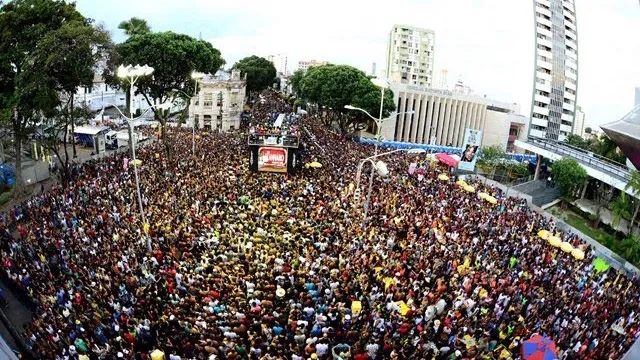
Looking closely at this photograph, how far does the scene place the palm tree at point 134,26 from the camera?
1526 inches

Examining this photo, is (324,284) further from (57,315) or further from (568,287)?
(568,287)

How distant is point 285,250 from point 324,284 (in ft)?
10.3

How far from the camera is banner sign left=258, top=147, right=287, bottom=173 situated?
28.7 metres

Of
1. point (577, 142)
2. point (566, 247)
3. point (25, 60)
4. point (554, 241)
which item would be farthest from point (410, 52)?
point (566, 247)

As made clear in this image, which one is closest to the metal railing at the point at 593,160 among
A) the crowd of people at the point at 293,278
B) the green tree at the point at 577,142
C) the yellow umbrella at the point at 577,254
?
the crowd of people at the point at 293,278

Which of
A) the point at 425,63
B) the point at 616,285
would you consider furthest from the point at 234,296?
the point at 425,63

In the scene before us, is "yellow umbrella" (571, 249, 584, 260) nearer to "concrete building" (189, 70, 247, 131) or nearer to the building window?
"concrete building" (189, 70, 247, 131)

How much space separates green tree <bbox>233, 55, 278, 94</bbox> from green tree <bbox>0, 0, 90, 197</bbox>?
46.8 metres

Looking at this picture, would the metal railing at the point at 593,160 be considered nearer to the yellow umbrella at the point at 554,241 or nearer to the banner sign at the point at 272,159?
the yellow umbrella at the point at 554,241

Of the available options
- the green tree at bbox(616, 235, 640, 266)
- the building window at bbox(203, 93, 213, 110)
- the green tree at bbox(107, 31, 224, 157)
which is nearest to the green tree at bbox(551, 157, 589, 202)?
the green tree at bbox(616, 235, 640, 266)

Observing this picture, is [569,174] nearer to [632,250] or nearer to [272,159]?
[632,250]

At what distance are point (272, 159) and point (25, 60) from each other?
13.9 m

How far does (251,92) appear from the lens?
80750 mm

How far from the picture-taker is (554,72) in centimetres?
6606
